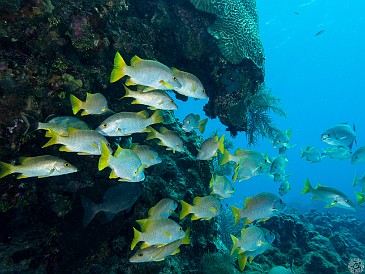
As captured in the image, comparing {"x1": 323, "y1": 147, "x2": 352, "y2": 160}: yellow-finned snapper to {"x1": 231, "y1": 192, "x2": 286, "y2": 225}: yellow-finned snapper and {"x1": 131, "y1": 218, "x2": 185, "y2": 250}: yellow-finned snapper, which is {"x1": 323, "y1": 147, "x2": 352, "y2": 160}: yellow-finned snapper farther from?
{"x1": 131, "y1": 218, "x2": 185, "y2": 250}: yellow-finned snapper

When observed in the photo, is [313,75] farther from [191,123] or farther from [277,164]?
[191,123]

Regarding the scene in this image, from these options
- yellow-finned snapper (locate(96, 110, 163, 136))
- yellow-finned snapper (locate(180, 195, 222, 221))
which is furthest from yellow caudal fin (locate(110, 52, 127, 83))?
yellow-finned snapper (locate(180, 195, 222, 221))

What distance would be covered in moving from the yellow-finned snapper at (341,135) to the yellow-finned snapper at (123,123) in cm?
499

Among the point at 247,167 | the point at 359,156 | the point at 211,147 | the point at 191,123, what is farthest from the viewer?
A: the point at 359,156

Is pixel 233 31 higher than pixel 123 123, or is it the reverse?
pixel 233 31

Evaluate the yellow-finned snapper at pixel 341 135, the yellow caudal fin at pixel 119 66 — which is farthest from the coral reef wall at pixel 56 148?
the yellow-finned snapper at pixel 341 135

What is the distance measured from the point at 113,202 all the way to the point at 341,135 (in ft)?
18.7

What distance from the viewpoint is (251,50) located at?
7.80 metres

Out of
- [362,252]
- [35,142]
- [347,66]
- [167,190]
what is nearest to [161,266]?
[167,190]

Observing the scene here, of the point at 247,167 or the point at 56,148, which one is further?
the point at 247,167

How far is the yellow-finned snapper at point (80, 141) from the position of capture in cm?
351

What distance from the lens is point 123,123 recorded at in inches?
156

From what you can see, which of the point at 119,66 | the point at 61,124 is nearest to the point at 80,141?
the point at 61,124

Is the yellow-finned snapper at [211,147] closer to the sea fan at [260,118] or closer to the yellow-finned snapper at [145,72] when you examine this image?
the yellow-finned snapper at [145,72]
